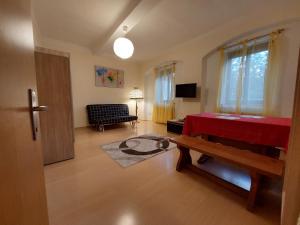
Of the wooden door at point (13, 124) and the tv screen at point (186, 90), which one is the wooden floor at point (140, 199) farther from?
the tv screen at point (186, 90)

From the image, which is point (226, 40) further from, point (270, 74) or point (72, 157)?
point (72, 157)

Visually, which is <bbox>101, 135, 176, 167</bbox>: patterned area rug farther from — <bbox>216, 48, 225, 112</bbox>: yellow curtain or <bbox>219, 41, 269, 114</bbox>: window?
<bbox>219, 41, 269, 114</bbox>: window

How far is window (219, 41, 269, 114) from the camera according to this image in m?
2.83

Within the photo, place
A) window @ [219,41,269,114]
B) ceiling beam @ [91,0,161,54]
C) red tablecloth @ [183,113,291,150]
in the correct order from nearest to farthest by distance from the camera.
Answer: red tablecloth @ [183,113,291,150]
ceiling beam @ [91,0,161,54]
window @ [219,41,269,114]

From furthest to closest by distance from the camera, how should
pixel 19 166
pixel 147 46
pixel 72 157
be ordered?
pixel 147 46 → pixel 72 157 → pixel 19 166

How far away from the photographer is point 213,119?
6.51ft

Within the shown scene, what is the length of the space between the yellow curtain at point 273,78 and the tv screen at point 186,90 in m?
1.58

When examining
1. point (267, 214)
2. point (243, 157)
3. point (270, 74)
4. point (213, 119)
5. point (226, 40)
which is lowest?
point (267, 214)

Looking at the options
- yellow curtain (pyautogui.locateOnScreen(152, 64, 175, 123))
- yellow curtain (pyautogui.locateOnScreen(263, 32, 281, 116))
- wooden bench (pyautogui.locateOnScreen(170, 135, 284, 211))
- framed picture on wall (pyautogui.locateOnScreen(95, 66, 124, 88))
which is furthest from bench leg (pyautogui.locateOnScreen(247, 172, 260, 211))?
framed picture on wall (pyautogui.locateOnScreen(95, 66, 124, 88))

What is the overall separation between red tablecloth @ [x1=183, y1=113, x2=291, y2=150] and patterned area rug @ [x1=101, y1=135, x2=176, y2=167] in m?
0.77

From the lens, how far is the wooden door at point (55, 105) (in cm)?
193

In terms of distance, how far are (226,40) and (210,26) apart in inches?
19.6

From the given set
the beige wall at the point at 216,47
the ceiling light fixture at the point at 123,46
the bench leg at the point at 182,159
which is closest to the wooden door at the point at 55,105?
the ceiling light fixture at the point at 123,46

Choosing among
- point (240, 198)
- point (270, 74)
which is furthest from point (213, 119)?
point (270, 74)
